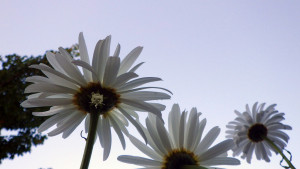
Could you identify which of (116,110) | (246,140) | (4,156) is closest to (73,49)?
(4,156)

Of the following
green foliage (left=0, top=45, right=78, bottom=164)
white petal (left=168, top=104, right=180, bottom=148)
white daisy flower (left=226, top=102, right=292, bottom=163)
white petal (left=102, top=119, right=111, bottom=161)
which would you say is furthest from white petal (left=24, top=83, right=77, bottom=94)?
green foliage (left=0, top=45, right=78, bottom=164)

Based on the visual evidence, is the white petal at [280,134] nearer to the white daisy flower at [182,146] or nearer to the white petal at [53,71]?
the white daisy flower at [182,146]

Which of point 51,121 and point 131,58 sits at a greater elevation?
point 131,58

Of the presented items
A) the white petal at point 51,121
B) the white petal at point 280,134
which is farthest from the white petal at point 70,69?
the white petal at point 280,134

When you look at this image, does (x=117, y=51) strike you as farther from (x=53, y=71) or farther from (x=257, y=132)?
(x=257, y=132)

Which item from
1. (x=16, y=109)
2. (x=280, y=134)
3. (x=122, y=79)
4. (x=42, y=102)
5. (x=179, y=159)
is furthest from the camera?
(x=16, y=109)

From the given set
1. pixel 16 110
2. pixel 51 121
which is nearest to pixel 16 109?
pixel 16 110

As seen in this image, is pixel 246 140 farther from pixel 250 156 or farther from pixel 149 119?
pixel 149 119
